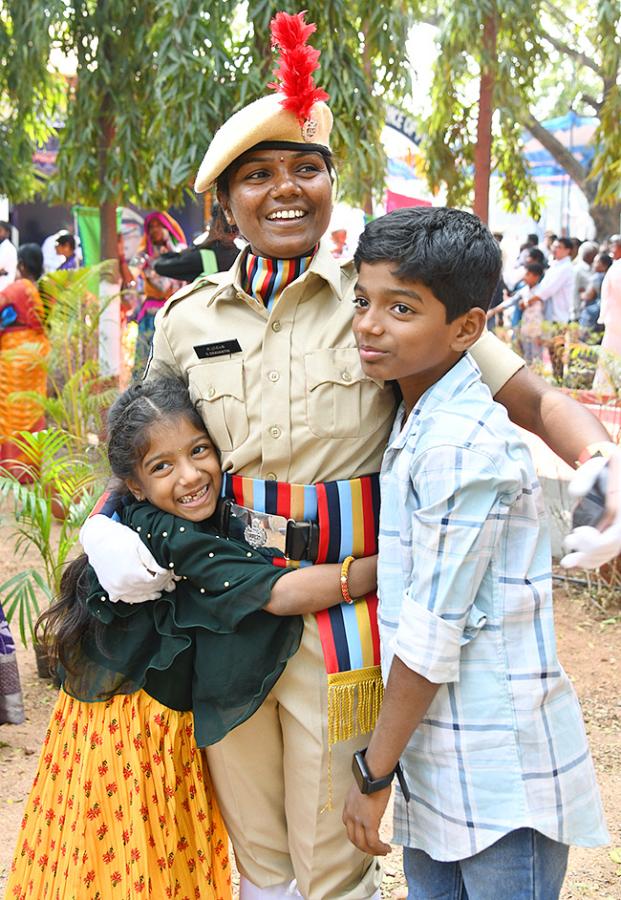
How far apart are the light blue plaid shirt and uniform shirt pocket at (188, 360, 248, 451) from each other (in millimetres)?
425

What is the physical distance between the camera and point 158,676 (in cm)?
200

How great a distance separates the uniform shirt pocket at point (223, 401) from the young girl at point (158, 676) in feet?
0.10

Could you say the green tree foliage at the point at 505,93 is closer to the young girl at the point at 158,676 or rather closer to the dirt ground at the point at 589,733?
the dirt ground at the point at 589,733

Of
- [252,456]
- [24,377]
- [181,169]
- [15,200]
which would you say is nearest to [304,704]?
[252,456]

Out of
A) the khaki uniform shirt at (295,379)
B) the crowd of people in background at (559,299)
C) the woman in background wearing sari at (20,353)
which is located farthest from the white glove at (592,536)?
the crowd of people in background at (559,299)

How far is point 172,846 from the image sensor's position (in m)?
2.06

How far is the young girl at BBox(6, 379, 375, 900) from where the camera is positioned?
188 cm

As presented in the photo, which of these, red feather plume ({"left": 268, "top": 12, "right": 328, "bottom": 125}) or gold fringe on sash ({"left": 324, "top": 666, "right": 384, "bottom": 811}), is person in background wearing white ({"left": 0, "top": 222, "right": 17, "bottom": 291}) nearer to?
red feather plume ({"left": 268, "top": 12, "right": 328, "bottom": 125})

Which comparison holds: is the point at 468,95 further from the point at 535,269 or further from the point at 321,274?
the point at 321,274

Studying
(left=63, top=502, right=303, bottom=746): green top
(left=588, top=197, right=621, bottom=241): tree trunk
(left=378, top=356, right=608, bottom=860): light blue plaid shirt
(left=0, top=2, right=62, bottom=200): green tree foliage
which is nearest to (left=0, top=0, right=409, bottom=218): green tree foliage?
(left=0, top=2, right=62, bottom=200): green tree foliage

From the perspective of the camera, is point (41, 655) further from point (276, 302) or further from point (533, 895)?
point (533, 895)

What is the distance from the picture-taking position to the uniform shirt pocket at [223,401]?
1962 mm

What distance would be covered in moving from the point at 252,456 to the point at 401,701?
1.88 feet

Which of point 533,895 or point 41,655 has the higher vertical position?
point 533,895
